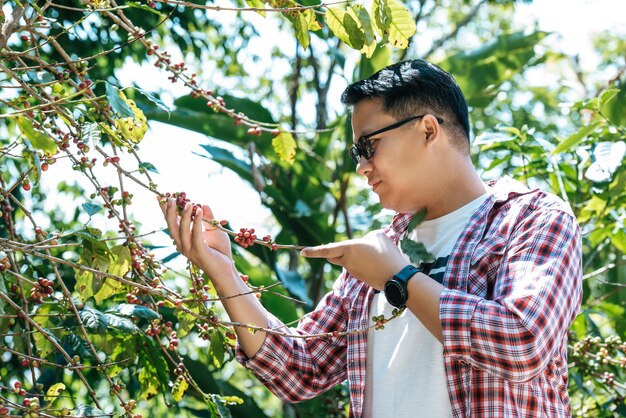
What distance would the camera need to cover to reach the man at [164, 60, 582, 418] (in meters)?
1.51

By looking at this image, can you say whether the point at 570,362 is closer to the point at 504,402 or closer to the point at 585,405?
the point at 585,405

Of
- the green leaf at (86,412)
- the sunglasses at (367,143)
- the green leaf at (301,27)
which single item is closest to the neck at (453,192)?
the sunglasses at (367,143)

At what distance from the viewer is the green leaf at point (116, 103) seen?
1.57 m

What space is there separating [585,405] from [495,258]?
160 centimetres

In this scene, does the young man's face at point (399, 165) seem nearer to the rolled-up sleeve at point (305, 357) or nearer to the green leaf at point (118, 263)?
the rolled-up sleeve at point (305, 357)

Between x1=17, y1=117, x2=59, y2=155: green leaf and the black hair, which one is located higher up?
the black hair

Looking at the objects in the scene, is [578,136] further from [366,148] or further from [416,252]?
[416,252]

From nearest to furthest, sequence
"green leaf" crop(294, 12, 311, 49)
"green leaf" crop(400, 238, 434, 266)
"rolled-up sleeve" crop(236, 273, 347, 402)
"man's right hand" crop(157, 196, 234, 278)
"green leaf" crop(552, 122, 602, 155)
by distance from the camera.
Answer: "green leaf" crop(400, 238, 434, 266) → "man's right hand" crop(157, 196, 234, 278) → "green leaf" crop(294, 12, 311, 49) → "rolled-up sleeve" crop(236, 273, 347, 402) → "green leaf" crop(552, 122, 602, 155)

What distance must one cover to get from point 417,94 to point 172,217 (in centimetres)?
60

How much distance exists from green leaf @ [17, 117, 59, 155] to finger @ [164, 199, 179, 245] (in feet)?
0.98

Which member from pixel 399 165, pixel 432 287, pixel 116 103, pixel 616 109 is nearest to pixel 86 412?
pixel 116 103

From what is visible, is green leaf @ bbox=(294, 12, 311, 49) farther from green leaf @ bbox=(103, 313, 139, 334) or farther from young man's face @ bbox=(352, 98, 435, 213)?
green leaf @ bbox=(103, 313, 139, 334)

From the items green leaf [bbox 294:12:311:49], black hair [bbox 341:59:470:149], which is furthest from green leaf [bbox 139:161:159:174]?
black hair [bbox 341:59:470:149]

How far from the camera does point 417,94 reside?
1.94m
